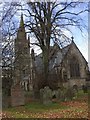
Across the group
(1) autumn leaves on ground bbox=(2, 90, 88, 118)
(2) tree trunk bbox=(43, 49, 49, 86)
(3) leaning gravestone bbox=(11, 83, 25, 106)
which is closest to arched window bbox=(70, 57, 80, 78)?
(2) tree trunk bbox=(43, 49, 49, 86)

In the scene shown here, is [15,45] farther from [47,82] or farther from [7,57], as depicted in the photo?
[47,82]

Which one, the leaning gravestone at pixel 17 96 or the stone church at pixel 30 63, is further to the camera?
the stone church at pixel 30 63

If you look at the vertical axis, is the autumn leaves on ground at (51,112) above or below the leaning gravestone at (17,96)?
below

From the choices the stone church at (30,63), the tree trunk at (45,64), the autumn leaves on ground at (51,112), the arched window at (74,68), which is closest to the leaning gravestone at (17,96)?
the autumn leaves on ground at (51,112)

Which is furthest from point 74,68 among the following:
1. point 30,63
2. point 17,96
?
point 17,96

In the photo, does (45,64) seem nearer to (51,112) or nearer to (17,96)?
(17,96)

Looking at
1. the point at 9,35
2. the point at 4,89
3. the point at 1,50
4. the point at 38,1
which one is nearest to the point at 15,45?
the point at 9,35

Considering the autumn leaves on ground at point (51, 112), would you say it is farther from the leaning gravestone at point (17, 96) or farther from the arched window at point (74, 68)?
the arched window at point (74, 68)

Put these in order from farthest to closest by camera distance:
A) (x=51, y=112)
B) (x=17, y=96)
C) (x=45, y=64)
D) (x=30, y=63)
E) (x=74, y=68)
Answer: (x=74, y=68), (x=45, y=64), (x=30, y=63), (x=17, y=96), (x=51, y=112)

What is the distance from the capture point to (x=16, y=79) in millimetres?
17266

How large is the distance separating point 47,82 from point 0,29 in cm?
766

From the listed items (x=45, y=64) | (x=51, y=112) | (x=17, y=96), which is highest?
(x=45, y=64)

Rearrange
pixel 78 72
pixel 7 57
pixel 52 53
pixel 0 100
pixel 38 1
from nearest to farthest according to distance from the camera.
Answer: pixel 0 100 → pixel 7 57 → pixel 38 1 → pixel 52 53 → pixel 78 72

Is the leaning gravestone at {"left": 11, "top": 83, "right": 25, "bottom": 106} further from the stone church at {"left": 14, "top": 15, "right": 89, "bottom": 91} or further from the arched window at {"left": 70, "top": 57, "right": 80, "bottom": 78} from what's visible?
the arched window at {"left": 70, "top": 57, "right": 80, "bottom": 78}
